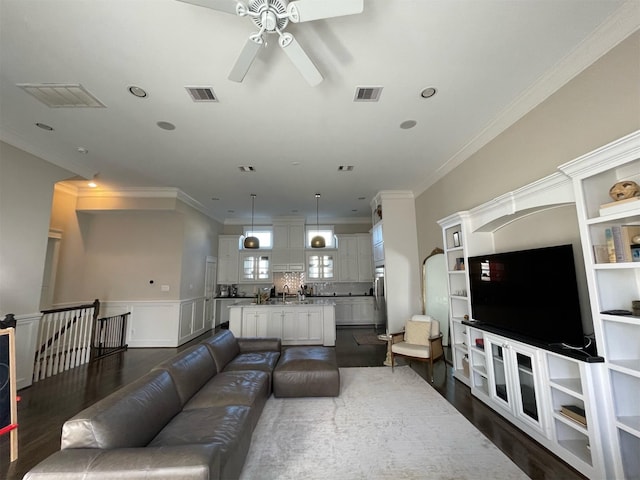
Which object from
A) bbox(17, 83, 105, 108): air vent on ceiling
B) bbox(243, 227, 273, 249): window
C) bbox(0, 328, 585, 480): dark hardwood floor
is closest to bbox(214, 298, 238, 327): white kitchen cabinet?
bbox(243, 227, 273, 249): window

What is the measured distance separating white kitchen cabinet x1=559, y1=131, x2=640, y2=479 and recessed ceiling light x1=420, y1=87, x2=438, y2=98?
4.90ft

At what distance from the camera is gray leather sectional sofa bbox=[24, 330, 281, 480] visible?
135 cm

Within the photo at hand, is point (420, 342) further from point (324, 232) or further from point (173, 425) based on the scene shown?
point (324, 232)

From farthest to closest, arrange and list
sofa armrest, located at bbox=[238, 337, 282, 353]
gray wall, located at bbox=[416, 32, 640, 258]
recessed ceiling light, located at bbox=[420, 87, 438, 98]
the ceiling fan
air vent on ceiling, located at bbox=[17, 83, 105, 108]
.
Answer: sofa armrest, located at bbox=[238, 337, 282, 353], recessed ceiling light, located at bbox=[420, 87, 438, 98], air vent on ceiling, located at bbox=[17, 83, 105, 108], gray wall, located at bbox=[416, 32, 640, 258], the ceiling fan

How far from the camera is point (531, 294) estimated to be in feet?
8.91

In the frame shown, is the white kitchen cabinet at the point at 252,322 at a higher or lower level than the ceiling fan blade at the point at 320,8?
lower

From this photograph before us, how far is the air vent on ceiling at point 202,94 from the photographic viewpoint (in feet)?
9.48

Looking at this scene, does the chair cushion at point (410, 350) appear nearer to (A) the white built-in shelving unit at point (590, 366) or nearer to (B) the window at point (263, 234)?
(A) the white built-in shelving unit at point (590, 366)

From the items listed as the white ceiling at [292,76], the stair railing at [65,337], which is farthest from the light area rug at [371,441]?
the stair railing at [65,337]

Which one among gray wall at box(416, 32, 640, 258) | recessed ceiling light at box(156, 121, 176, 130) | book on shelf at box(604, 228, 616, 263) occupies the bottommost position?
book on shelf at box(604, 228, 616, 263)

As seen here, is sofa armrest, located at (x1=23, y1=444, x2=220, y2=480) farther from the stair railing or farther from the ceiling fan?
the stair railing

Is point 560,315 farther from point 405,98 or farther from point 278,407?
point 278,407

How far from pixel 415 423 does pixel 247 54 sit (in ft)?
12.3

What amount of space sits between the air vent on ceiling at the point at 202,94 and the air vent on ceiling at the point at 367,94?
1581 millimetres
